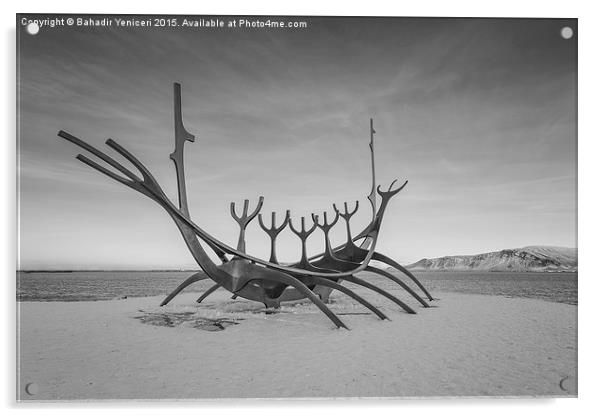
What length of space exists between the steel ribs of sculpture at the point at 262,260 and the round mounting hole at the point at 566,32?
579 cm

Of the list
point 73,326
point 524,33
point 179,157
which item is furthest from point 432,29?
point 73,326

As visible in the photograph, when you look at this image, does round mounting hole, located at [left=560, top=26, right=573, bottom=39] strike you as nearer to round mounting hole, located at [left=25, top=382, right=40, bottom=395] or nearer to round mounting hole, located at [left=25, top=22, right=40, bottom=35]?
round mounting hole, located at [left=25, top=22, right=40, bottom=35]

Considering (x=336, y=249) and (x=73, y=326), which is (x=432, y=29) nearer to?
(x=336, y=249)

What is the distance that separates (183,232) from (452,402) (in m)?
5.68

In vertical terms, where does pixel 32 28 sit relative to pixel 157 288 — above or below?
above

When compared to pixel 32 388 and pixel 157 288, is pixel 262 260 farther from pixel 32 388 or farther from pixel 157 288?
pixel 157 288

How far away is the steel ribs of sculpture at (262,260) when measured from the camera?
8070 mm

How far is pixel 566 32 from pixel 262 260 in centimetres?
651

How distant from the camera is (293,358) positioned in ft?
22.1

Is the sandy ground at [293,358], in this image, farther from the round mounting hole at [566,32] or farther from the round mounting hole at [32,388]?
the round mounting hole at [566,32]

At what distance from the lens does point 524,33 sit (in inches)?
272

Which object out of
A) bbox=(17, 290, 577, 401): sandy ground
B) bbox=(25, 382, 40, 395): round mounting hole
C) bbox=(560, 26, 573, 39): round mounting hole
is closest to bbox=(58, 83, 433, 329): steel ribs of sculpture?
bbox=(17, 290, 577, 401): sandy ground

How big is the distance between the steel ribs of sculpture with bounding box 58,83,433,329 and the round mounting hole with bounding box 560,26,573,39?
228 inches

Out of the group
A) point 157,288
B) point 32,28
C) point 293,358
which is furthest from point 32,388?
point 157,288
